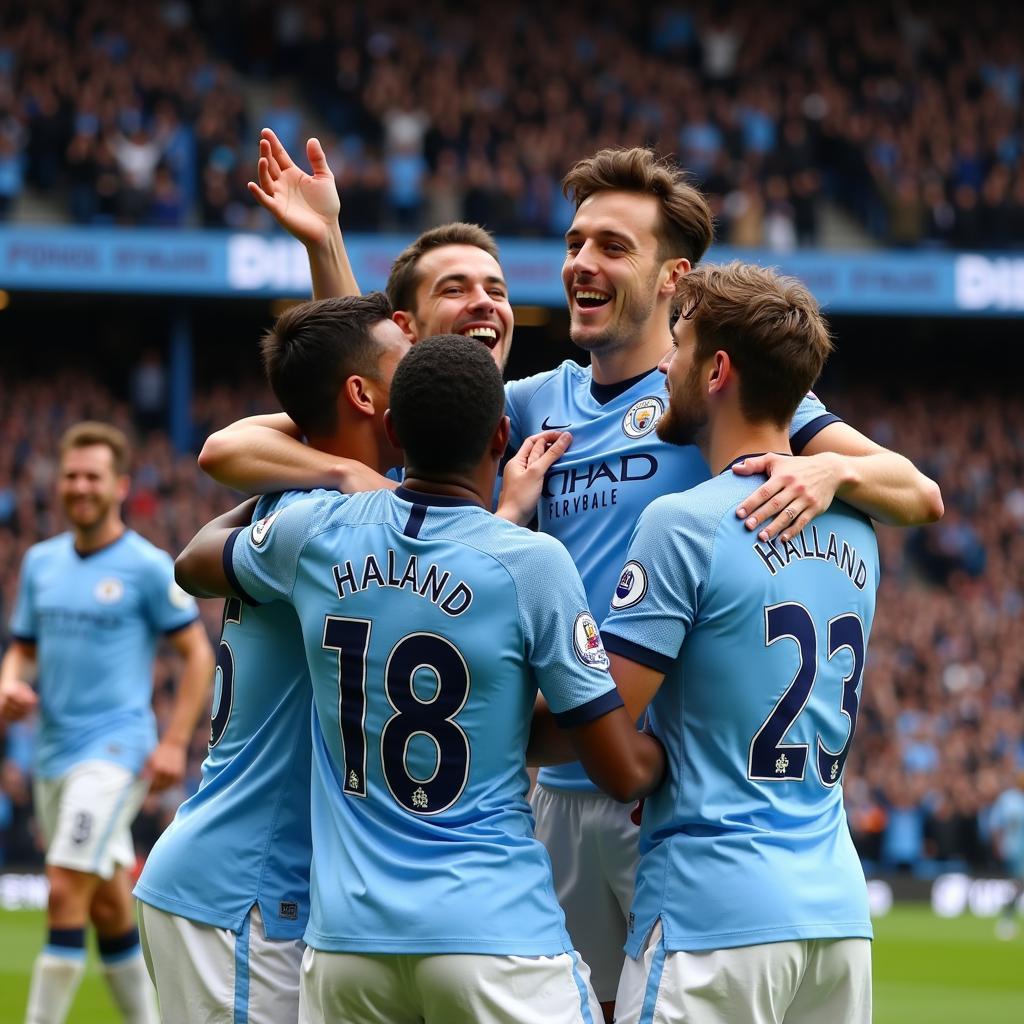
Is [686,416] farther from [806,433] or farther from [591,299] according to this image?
[591,299]

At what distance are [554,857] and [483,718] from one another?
129cm

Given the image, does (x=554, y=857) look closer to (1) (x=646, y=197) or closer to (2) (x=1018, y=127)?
(1) (x=646, y=197)

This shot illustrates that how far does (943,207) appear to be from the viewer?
2625 centimetres

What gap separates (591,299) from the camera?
4.72m

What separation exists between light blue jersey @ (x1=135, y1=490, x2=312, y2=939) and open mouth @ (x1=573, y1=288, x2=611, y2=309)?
1140 mm

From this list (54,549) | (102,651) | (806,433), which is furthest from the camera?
(54,549)

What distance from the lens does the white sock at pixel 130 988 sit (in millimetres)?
7617

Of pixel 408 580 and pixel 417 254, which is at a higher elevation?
pixel 417 254

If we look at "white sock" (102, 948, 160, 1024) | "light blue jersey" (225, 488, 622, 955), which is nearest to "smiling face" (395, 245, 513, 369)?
"light blue jersey" (225, 488, 622, 955)

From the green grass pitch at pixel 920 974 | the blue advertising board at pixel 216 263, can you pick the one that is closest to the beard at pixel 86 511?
the green grass pitch at pixel 920 974

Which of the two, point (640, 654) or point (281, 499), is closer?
point (640, 654)

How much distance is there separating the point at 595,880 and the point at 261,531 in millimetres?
1419

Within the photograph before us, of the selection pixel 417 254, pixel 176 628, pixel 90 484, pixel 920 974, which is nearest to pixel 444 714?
pixel 417 254

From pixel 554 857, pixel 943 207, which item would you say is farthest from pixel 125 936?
pixel 943 207
